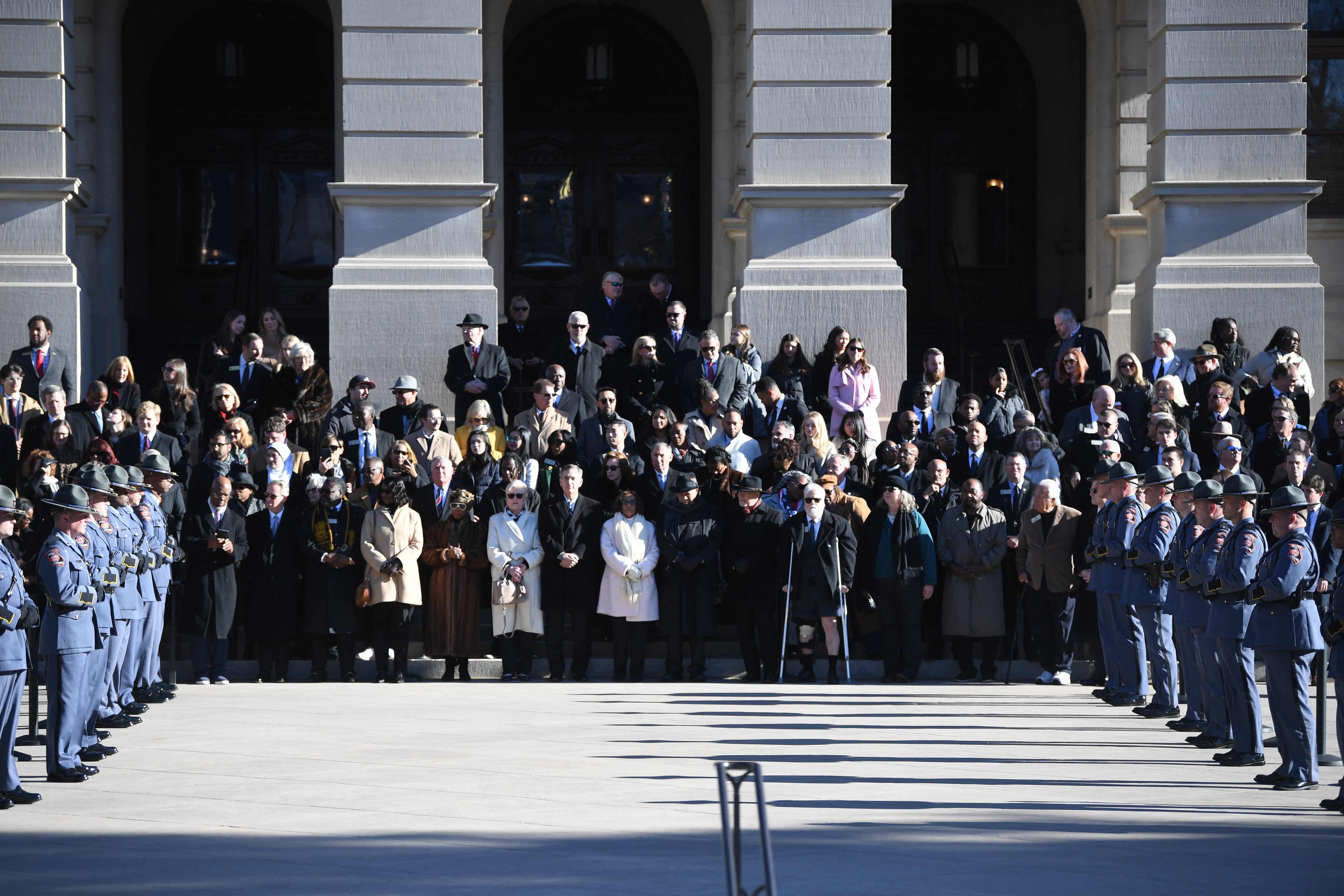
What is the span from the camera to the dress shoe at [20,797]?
9.70 meters

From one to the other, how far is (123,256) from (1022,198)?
11.9 metres

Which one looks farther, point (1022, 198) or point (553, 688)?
point (1022, 198)

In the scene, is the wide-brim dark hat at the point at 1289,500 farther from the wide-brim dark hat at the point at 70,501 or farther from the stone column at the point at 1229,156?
the stone column at the point at 1229,156

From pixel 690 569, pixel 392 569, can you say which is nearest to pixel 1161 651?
pixel 690 569

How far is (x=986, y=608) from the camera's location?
1566 cm

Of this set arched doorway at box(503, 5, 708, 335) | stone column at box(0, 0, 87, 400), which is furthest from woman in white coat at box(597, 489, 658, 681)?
arched doorway at box(503, 5, 708, 335)

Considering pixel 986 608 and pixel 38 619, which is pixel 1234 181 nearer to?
pixel 986 608

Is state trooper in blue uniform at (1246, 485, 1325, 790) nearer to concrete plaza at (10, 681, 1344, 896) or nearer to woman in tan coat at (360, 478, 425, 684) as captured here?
concrete plaza at (10, 681, 1344, 896)

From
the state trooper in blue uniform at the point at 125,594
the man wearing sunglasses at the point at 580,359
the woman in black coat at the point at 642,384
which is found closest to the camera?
the state trooper in blue uniform at the point at 125,594

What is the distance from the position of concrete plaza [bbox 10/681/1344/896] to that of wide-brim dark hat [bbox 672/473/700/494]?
214cm

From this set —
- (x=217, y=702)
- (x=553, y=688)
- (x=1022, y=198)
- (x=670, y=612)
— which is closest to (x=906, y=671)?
(x=670, y=612)

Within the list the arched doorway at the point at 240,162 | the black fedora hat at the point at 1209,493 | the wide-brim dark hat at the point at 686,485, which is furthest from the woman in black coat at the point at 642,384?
the arched doorway at the point at 240,162

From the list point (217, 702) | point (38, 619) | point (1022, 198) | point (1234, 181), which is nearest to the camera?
point (38, 619)

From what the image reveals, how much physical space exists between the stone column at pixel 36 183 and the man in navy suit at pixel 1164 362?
1062 centimetres
